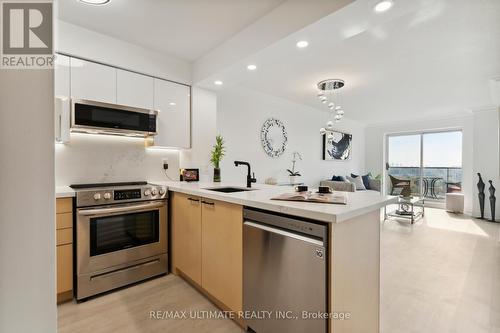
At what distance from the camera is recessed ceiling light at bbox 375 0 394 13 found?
5.17 feet

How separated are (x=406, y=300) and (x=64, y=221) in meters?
2.94

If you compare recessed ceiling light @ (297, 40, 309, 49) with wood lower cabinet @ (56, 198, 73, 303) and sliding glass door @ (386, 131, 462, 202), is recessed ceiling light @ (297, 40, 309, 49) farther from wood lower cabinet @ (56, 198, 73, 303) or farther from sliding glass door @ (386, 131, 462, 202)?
sliding glass door @ (386, 131, 462, 202)

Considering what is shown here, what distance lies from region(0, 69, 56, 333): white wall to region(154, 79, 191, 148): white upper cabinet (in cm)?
235

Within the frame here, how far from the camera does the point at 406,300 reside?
208 cm

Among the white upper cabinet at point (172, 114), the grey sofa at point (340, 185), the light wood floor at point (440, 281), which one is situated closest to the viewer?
the light wood floor at point (440, 281)

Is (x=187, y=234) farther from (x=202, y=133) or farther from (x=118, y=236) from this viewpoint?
(x=202, y=133)

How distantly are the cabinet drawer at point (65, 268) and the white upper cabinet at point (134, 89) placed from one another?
1.48 metres

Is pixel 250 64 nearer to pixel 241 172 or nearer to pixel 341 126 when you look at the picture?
pixel 241 172

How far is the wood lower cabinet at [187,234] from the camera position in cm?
210

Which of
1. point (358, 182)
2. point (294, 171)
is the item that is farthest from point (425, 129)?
point (294, 171)

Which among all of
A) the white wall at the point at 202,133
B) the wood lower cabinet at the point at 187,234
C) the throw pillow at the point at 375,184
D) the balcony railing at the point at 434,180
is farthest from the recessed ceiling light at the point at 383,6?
the balcony railing at the point at 434,180

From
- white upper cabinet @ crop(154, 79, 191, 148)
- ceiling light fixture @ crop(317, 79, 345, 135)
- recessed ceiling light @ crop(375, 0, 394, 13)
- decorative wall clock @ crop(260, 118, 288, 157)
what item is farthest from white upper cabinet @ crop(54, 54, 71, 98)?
ceiling light fixture @ crop(317, 79, 345, 135)

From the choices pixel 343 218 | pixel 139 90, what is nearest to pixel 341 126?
pixel 139 90

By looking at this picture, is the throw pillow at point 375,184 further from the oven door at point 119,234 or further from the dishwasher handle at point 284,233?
the dishwasher handle at point 284,233
